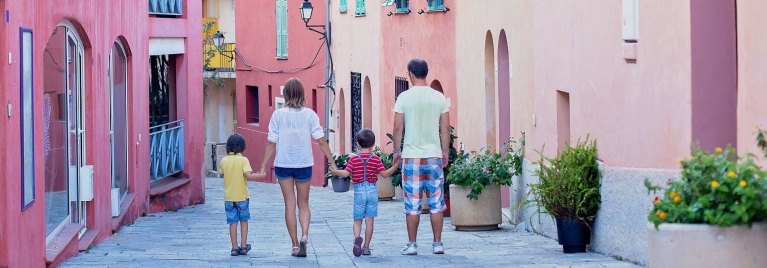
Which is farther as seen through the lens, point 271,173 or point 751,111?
point 271,173

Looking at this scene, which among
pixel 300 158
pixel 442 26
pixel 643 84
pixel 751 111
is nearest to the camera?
pixel 751 111

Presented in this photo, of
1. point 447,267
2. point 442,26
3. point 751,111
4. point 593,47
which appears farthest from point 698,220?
point 442,26

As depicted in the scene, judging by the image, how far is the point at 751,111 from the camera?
721 centimetres

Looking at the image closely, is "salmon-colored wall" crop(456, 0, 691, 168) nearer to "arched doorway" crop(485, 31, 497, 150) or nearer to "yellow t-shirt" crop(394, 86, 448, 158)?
"arched doorway" crop(485, 31, 497, 150)

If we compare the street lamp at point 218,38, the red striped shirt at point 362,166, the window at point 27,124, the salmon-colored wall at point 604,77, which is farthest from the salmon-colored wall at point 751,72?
the street lamp at point 218,38

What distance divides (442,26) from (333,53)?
11593 mm

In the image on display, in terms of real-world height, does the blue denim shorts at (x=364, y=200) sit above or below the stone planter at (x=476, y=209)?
above

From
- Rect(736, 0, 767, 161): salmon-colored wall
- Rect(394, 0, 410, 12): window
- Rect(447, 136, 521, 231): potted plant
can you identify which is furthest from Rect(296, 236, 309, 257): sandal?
Rect(394, 0, 410, 12): window

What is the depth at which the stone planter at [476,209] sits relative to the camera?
13375mm

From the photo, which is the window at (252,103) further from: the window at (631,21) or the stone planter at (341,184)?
the window at (631,21)

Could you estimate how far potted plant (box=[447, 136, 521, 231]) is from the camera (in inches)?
525

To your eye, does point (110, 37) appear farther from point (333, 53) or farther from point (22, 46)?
point (333, 53)

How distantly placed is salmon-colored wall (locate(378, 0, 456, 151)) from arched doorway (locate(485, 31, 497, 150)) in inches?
59.1

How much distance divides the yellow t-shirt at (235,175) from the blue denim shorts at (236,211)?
0.07 metres
